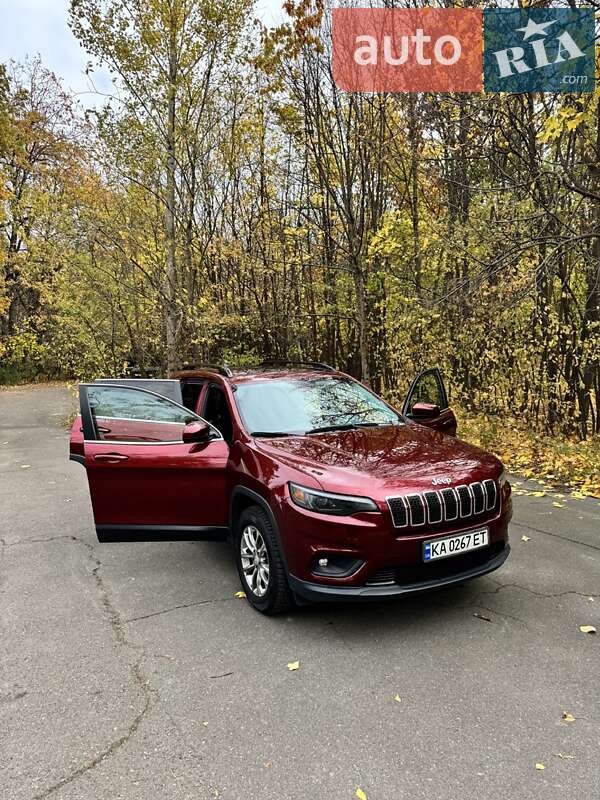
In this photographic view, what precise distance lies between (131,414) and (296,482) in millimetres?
1724

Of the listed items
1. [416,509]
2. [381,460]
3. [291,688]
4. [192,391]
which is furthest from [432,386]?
[291,688]

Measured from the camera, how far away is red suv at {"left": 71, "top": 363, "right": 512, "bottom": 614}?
10.8 ft

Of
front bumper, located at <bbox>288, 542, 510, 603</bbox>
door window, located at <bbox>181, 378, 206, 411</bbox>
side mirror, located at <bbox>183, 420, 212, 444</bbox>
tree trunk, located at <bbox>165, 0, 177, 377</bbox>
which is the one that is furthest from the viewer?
tree trunk, located at <bbox>165, 0, 177, 377</bbox>

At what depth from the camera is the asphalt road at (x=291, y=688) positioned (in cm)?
235

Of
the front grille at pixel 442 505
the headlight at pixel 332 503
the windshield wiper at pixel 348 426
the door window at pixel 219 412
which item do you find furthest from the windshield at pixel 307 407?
the front grille at pixel 442 505

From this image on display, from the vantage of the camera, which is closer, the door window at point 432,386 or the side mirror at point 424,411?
the side mirror at point 424,411

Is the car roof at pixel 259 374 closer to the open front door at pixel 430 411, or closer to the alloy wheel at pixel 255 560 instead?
the open front door at pixel 430 411

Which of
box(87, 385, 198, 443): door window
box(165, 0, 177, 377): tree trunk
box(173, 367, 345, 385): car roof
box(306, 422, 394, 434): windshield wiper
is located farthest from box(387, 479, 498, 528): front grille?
box(165, 0, 177, 377): tree trunk

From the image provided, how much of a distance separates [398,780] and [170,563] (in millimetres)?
2899

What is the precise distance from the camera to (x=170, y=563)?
15.8 ft

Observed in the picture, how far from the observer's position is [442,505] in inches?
133

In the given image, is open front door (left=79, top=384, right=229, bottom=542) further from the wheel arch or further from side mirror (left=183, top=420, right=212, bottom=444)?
the wheel arch

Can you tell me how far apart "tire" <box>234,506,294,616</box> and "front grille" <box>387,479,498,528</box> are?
807 millimetres

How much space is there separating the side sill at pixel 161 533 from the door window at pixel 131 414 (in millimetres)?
674
